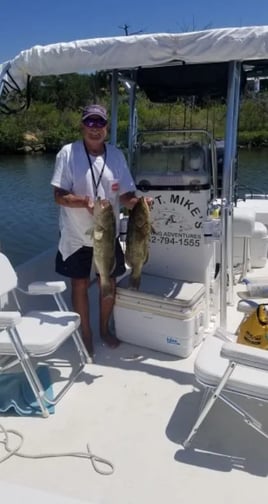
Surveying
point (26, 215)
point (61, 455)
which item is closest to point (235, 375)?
point (61, 455)

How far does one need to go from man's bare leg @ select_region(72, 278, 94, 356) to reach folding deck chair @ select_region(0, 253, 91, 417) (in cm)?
9

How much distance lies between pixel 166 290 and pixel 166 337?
339 millimetres

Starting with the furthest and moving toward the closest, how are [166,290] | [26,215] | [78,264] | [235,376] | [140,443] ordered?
[26,215]
[166,290]
[78,264]
[140,443]
[235,376]

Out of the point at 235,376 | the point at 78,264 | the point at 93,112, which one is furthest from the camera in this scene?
the point at 78,264

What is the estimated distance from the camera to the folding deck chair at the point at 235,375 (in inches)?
84.8

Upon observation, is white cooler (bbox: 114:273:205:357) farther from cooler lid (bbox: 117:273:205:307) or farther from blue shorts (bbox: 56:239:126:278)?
blue shorts (bbox: 56:239:126:278)

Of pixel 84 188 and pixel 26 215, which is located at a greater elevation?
pixel 84 188

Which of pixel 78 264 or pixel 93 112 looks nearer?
pixel 93 112

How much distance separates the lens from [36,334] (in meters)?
2.79

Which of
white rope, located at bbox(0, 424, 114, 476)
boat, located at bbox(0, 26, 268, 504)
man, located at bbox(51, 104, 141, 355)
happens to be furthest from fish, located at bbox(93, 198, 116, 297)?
white rope, located at bbox(0, 424, 114, 476)

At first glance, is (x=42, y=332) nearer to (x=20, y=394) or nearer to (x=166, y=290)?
(x=20, y=394)

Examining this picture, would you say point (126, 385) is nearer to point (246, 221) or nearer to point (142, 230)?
point (142, 230)

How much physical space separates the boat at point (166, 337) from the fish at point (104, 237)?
1.54ft

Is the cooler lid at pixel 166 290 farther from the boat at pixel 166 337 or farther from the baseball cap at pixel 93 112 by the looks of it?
the baseball cap at pixel 93 112
